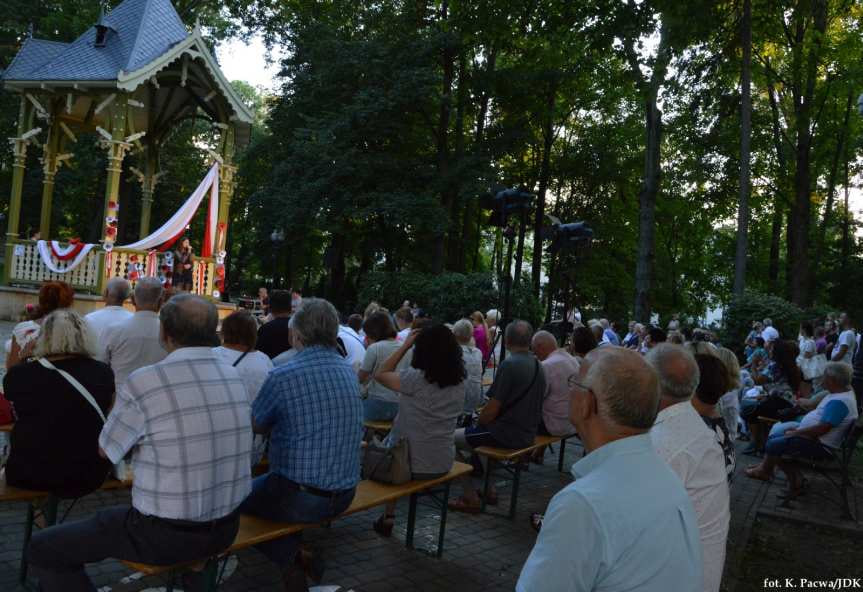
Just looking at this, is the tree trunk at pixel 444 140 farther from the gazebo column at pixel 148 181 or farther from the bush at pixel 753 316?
the bush at pixel 753 316

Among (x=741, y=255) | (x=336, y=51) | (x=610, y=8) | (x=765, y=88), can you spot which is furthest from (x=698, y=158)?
(x=610, y=8)

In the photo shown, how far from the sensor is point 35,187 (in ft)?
96.3

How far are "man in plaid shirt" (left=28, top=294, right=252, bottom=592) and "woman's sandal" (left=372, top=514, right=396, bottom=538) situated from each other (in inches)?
91.4

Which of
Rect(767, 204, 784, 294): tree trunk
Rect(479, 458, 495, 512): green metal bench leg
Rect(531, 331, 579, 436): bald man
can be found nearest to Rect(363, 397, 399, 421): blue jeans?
Rect(479, 458, 495, 512): green metal bench leg

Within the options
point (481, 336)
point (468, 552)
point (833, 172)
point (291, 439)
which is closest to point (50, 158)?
point (481, 336)

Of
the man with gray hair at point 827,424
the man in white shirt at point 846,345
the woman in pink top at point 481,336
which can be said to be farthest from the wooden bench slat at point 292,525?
the man in white shirt at point 846,345

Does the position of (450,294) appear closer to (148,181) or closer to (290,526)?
(148,181)

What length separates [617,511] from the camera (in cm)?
160

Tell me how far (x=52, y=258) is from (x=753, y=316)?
54.3 ft

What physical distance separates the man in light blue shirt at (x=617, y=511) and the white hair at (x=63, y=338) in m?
2.78

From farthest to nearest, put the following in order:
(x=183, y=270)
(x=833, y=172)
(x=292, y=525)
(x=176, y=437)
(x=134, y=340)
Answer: (x=833, y=172), (x=183, y=270), (x=134, y=340), (x=292, y=525), (x=176, y=437)

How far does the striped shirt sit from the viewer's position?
3.63 m

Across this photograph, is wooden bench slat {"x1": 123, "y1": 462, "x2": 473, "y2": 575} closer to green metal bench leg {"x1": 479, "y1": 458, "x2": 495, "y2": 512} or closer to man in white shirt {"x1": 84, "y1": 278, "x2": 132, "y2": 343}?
green metal bench leg {"x1": 479, "y1": 458, "x2": 495, "y2": 512}

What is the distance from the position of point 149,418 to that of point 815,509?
6735 mm
